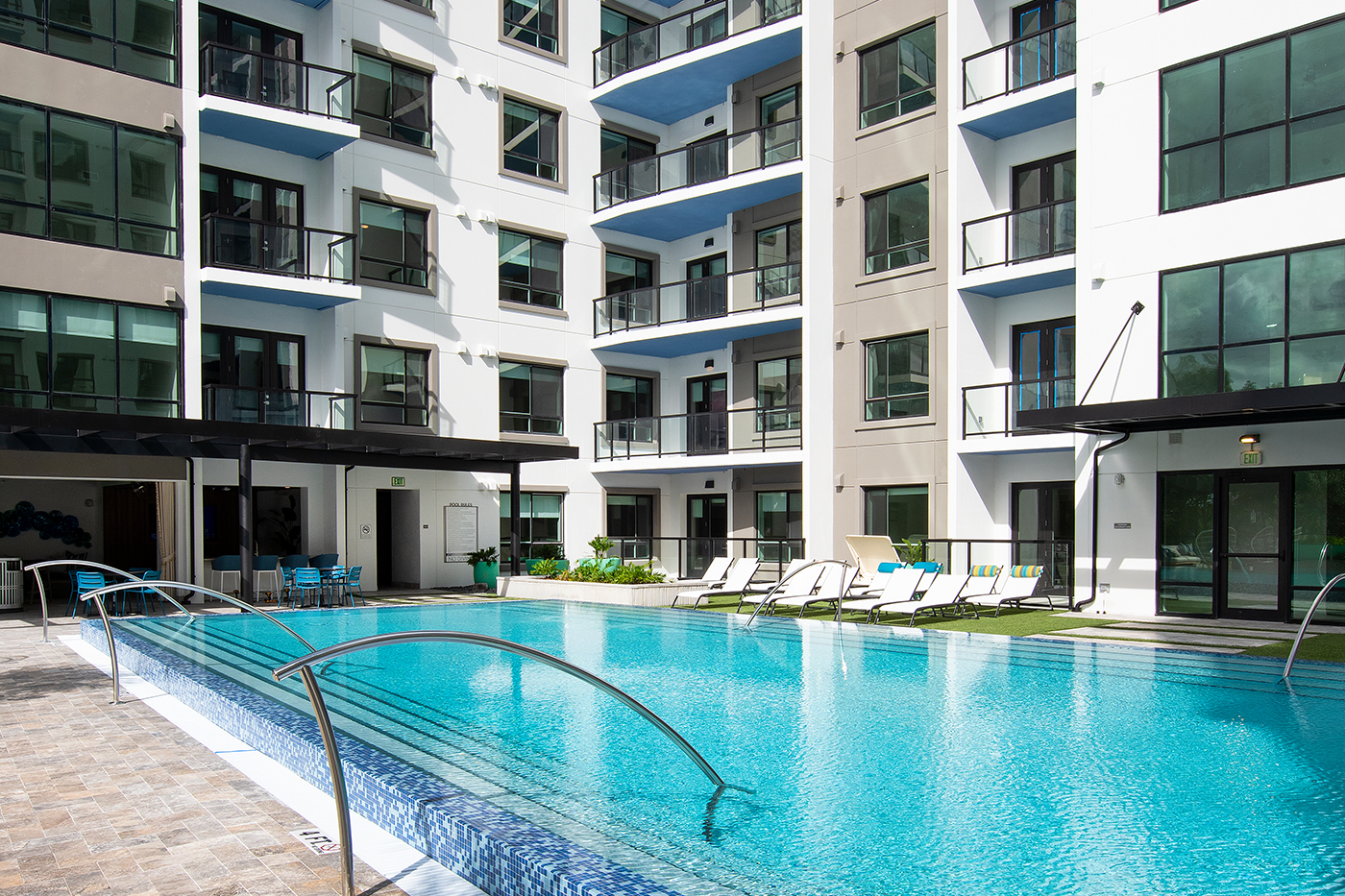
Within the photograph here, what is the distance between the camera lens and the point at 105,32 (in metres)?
17.8

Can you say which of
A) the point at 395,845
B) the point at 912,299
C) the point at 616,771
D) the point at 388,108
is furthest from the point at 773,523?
the point at 395,845

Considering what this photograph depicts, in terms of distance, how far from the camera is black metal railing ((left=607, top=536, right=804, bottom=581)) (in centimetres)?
2291

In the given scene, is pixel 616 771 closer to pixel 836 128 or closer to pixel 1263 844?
pixel 1263 844

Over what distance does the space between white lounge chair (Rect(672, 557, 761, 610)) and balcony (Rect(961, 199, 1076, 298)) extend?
7.02 m

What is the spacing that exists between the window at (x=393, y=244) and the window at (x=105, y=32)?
15.9 ft

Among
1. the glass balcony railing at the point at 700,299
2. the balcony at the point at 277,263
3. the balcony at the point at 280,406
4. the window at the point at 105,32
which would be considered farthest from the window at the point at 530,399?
the window at the point at 105,32

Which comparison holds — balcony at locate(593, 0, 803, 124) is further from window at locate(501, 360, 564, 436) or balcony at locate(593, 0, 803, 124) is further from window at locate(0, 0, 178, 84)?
window at locate(0, 0, 178, 84)

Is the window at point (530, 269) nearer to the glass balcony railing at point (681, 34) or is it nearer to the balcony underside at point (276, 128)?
the balcony underside at point (276, 128)

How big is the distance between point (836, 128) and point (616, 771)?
18.7m

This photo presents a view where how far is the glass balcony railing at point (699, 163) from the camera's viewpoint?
22.6 meters

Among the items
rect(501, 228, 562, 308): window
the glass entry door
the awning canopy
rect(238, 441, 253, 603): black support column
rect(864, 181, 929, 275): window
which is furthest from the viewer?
rect(501, 228, 562, 308): window

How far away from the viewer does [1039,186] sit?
19078mm

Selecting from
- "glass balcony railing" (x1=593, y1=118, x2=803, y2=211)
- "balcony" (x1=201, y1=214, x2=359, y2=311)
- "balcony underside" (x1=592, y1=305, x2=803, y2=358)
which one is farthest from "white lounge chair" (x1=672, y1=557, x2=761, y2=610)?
"glass balcony railing" (x1=593, y1=118, x2=803, y2=211)

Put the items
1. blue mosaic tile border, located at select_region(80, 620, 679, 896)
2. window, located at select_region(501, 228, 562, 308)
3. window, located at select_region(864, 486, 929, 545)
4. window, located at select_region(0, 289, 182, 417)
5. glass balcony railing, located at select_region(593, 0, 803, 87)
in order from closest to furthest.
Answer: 1. blue mosaic tile border, located at select_region(80, 620, 679, 896)
2. window, located at select_region(0, 289, 182, 417)
3. window, located at select_region(864, 486, 929, 545)
4. glass balcony railing, located at select_region(593, 0, 803, 87)
5. window, located at select_region(501, 228, 562, 308)
